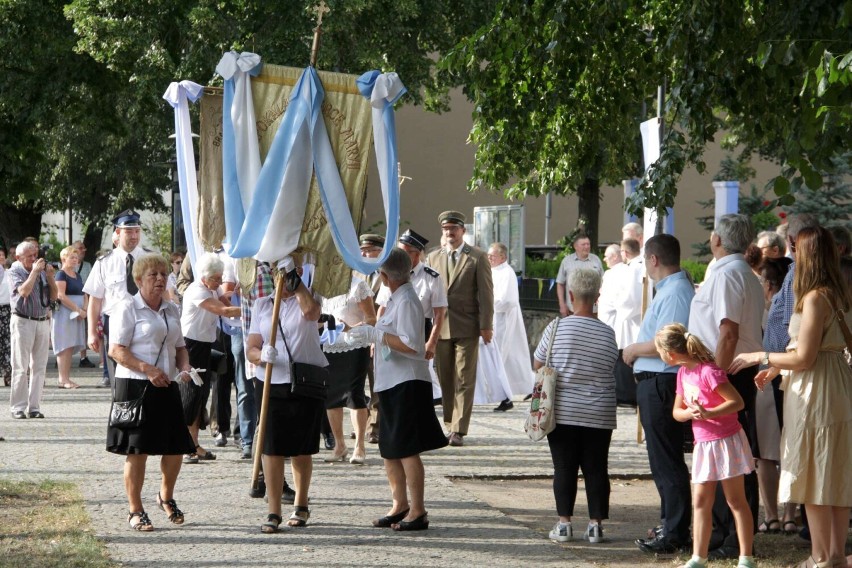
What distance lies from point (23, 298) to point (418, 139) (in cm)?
2913

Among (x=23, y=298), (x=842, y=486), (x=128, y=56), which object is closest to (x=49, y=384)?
(x=23, y=298)

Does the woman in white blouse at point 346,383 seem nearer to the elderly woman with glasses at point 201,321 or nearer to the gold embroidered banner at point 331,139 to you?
the elderly woman with glasses at point 201,321

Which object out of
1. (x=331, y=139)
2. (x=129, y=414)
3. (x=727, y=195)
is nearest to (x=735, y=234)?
(x=331, y=139)

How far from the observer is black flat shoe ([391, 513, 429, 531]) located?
7.79m

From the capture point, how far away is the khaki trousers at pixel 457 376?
12016 millimetres

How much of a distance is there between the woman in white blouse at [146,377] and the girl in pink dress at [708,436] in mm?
3002

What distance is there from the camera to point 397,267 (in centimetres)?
794

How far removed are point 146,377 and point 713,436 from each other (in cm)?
335

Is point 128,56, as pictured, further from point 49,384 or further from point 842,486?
point 842,486

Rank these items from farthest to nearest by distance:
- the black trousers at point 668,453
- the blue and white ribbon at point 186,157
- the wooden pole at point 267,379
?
the blue and white ribbon at point 186,157 → the wooden pole at point 267,379 → the black trousers at point 668,453

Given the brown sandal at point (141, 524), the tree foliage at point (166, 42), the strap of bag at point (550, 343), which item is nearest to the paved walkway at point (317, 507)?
the brown sandal at point (141, 524)

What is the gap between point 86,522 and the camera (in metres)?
7.92

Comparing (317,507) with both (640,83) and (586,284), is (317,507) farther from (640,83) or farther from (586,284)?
(640,83)

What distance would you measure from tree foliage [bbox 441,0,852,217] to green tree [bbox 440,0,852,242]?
0.04ft
